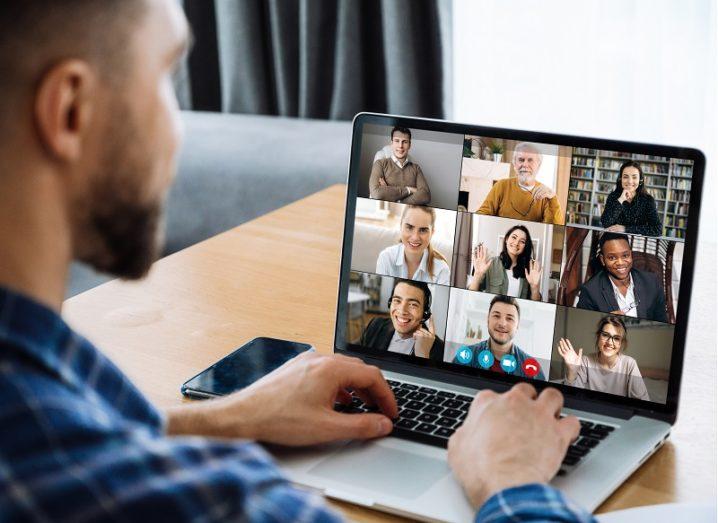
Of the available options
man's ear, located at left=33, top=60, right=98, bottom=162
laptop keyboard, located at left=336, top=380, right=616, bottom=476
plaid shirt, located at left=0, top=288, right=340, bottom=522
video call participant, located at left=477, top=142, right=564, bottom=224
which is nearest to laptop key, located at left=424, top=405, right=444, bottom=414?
laptop keyboard, located at left=336, top=380, right=616, bottom=476

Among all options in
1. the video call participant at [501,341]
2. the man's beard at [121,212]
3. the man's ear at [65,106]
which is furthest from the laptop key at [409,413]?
the man's ear at [65,106]

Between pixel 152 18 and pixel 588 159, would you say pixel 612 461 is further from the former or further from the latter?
pixel 152 18

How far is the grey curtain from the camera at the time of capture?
101 inches

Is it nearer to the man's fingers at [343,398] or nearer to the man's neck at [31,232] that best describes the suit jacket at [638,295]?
the man's fingers at [343,398]

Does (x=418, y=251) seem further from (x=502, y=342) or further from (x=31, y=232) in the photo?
(x=31, y=232)

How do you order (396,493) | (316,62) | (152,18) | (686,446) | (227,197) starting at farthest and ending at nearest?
(316,62), (227,197), (686,446), (396,493), (152,18)

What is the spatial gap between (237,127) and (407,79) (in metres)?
0.55

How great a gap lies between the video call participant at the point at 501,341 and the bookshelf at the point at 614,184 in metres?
0.12

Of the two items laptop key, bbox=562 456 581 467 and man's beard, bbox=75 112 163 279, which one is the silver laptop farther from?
man's beard, bbox=75 112 163 279

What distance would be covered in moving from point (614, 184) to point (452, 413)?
0.29 m

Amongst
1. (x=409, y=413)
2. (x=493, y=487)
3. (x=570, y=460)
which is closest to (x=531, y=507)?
(x=493, y=487)

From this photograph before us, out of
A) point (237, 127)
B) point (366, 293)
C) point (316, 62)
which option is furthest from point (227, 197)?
point (366, 293)

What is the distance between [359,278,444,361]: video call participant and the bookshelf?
7.7 inches

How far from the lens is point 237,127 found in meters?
2.73
